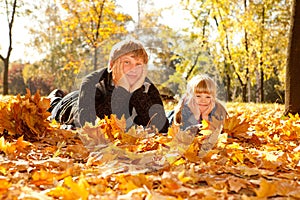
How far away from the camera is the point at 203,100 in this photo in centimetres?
345

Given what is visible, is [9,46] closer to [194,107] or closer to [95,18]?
[95,18]

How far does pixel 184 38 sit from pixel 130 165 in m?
2.08

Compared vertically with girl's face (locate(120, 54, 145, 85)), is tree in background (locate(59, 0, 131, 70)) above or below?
above

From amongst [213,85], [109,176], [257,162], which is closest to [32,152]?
[109,176]

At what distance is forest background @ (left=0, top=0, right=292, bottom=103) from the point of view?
3.18 metres

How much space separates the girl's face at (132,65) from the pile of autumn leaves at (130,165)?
0.74 m

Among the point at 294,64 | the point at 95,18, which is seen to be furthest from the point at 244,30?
the point at 294,64

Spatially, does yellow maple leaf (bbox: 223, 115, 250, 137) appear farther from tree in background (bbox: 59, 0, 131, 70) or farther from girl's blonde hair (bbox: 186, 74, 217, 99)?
tree in background (bbox: 59, 0, 131, 70)

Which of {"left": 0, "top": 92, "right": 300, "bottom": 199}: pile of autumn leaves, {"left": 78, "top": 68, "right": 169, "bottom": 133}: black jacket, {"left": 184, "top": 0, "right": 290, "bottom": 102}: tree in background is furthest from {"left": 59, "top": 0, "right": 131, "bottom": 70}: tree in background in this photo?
{"left": 0, "top": 92, "right": 300, "bottom": 199}: pile of autumn leaves

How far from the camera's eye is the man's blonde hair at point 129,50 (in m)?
3.12

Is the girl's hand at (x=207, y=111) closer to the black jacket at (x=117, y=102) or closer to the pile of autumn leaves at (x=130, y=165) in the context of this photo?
the black jacket at (x=117, y=102)

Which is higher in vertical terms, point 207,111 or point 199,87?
point 199,87

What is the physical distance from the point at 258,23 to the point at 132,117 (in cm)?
1323

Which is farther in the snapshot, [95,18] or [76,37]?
[76,37]
